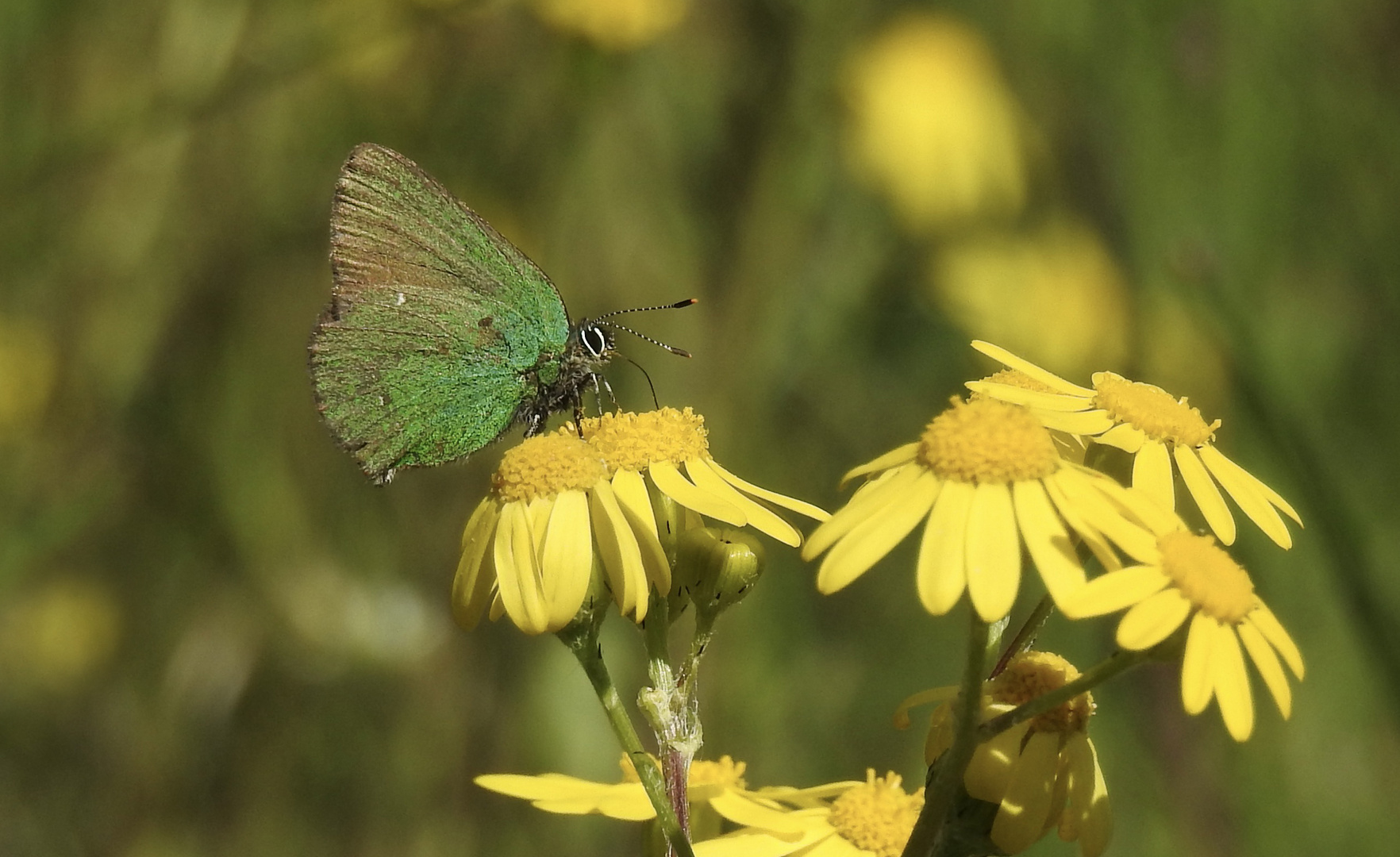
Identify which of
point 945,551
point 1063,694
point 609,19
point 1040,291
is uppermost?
point 609,19

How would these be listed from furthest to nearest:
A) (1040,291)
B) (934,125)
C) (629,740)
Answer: (934,125)
(1040,291)
(629,740)

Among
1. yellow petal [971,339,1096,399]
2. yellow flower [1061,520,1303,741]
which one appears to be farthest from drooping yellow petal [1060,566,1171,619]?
yellow petal [971,339,1096,399]

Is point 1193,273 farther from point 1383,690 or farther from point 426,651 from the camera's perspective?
point 426,651

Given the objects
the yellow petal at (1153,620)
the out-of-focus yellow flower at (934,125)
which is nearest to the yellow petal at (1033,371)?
the yellow petal at (1153,620)

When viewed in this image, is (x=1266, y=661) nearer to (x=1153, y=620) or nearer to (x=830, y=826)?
(x=1153, y=620)

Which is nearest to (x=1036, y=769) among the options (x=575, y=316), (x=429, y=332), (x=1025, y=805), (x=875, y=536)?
(x=1025, y=805)

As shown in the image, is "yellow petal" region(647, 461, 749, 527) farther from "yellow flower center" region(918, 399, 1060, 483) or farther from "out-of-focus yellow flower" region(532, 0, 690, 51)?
"out-of-focus yellow flower" region(532, 0, 690, 51)

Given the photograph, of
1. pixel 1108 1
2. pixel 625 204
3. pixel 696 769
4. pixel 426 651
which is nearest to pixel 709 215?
pixel 625 204
